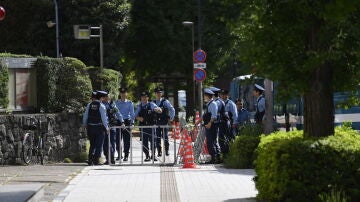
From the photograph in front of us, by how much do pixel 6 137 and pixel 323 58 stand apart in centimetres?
1043

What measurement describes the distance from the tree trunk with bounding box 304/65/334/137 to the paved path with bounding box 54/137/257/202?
1.59 meters

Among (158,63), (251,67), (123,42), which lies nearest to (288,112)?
(251,67)

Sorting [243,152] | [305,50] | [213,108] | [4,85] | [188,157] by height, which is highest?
[4,85]

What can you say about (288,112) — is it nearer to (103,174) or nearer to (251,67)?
(103,174)

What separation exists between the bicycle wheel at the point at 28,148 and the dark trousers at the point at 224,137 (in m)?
4.31

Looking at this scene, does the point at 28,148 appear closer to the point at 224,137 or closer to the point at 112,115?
the point at 112,115

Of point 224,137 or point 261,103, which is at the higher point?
point 261,103

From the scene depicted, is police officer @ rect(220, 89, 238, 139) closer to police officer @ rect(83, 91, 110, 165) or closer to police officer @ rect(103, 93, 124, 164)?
police officer @ rect(103, 93, 124, 164)

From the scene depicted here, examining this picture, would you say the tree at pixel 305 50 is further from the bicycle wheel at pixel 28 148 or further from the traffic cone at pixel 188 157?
the bicycle wheel at pixel 28 148

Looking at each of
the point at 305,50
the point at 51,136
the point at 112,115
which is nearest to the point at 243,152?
the point at 112,115

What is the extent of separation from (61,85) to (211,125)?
14.5 feet

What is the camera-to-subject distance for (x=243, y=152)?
16.1m

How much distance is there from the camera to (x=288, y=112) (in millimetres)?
21016

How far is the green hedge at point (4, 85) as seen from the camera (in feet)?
61.0
